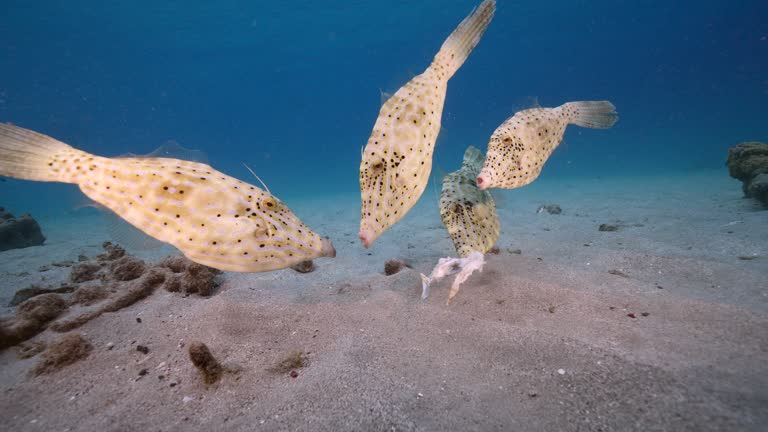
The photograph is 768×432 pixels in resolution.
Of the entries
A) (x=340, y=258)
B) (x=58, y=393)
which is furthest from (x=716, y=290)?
(x=58, y=393)

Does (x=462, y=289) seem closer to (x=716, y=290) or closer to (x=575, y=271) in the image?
(x=575, y=271)

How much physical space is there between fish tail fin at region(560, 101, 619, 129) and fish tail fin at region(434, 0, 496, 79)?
100 centimetres

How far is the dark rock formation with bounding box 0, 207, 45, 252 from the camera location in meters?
11.0

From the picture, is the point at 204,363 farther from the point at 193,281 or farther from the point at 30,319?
the point at 30,319

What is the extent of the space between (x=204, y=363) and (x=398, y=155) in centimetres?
235

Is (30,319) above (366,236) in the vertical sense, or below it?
below

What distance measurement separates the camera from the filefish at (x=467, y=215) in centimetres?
284

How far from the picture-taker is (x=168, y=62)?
76500 mm

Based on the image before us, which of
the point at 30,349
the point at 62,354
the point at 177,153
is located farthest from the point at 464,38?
the point at 30,349

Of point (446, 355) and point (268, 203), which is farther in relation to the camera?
point (446, 355)

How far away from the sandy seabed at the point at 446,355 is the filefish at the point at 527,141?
60.1 inches

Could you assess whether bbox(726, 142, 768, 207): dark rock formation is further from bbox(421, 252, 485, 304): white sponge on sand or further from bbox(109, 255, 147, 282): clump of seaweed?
bbox(109, 255, 147, 282): clump of seaweed

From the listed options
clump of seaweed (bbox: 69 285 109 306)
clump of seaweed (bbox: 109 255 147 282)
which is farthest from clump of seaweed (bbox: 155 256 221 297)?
clump of seaweed (bbox: 109 255 147 282)

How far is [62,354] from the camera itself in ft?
9.30
